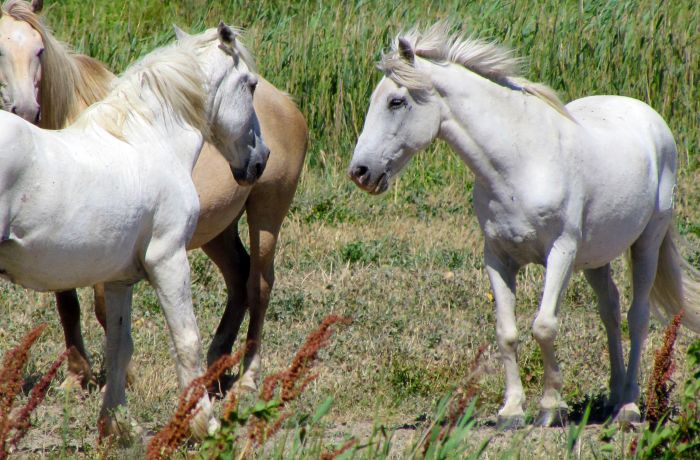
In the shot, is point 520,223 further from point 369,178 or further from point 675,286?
point 675,286

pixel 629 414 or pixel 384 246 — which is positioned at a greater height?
pixel 629 414


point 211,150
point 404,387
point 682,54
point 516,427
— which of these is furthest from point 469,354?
point 682,54

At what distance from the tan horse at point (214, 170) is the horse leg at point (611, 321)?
6.44ft

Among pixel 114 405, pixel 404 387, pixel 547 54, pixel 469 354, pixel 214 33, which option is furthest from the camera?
pixel 547 54

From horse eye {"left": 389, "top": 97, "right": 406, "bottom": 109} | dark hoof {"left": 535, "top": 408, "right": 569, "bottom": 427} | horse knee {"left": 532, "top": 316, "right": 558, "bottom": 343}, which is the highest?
horse eye {"left": 389, "top": 97, "right": 406, "bottom": 109}

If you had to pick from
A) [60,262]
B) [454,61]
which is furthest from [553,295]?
[60,262]

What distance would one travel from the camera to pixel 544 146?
5.07 metres

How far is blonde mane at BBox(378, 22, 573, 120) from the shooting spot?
5055 millimetres

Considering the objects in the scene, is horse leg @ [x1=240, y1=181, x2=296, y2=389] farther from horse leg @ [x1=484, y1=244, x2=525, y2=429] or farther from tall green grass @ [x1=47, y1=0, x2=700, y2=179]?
tall green grass @ [x1=47, y1=0, x2=700, y2=179]

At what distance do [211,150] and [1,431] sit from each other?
3.49 metres

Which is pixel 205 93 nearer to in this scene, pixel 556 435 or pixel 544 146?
pixel 544 146

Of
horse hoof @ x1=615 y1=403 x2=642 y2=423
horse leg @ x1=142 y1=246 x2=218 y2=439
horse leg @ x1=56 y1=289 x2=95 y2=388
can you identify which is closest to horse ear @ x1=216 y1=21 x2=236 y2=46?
horse leg @ x1=142 y1=246 x2=218 y2=439

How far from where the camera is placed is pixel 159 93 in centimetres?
455

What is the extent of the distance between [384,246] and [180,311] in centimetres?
415
